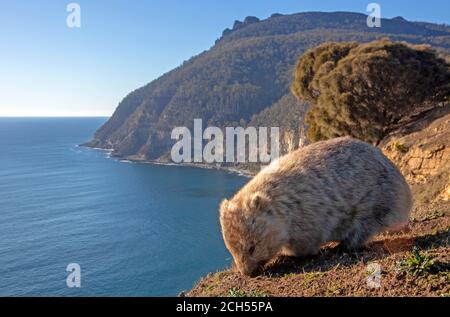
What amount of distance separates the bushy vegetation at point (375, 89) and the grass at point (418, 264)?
87.9 ft

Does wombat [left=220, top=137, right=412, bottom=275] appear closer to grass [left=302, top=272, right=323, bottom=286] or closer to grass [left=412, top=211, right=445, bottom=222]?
grass [left=302, top=272, right=323, bottom=286]

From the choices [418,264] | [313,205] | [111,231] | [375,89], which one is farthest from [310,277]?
[111,231]

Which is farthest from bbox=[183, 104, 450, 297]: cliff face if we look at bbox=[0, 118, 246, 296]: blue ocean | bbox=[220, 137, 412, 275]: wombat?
bbox=[0, 118, 246, 296]: blue ocean

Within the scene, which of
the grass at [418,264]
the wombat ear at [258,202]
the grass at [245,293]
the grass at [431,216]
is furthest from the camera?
the grass at [431,216]

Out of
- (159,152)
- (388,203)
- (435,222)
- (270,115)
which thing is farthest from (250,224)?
(159,152)

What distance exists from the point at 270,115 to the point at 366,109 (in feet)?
414

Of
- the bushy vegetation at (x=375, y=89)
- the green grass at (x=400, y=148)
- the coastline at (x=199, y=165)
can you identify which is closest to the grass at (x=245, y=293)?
the green grass at (x=400, y=148)

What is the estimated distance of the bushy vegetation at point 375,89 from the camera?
3189cm

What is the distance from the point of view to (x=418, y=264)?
5.82 metres

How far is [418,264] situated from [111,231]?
265 feet

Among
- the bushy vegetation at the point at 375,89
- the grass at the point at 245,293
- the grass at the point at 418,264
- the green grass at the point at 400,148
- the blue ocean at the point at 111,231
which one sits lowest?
the blue ocean at the point at 111,231

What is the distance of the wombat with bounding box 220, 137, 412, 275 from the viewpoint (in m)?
6.97

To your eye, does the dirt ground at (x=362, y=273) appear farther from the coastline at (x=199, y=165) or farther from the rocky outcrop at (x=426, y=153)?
the coastline at (x=199, y=165)
